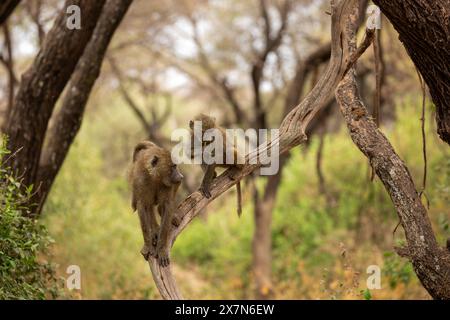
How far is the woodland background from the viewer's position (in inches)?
420

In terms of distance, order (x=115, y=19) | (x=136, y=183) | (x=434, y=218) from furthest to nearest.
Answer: (x=434, y=218) < (x=115, y=19) < (x=136, y=183)

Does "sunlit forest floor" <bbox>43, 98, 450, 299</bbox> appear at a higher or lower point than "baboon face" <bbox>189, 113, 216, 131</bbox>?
lower

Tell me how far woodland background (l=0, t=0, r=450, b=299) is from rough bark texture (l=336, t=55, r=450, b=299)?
659mm

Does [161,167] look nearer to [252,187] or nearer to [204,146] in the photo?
[204,146]

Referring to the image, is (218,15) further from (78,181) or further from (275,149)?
(275,149)

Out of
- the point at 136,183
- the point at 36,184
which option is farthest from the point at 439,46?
the point at 36,184

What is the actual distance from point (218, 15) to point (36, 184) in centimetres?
1356

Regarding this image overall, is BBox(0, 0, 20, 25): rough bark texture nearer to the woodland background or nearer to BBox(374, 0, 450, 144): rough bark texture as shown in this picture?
the woodland background

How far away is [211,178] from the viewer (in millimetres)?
5434

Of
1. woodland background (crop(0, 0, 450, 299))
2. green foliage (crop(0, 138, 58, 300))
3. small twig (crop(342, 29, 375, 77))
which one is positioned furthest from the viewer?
woodland background (crop(0, 0, 450, 299))

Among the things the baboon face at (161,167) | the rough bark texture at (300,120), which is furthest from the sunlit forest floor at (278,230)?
the baboon face at (161,167)

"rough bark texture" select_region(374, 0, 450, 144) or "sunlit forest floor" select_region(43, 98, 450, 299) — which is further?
"sunlit forest floor" select_region(43, 98, 450, 299)

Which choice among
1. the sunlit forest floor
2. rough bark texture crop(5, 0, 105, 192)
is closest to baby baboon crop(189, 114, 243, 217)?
rough bark texture crop(5, 0, 105, 192)

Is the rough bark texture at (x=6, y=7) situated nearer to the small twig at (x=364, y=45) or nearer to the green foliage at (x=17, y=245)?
the green foliage at (x=17, y=245)
